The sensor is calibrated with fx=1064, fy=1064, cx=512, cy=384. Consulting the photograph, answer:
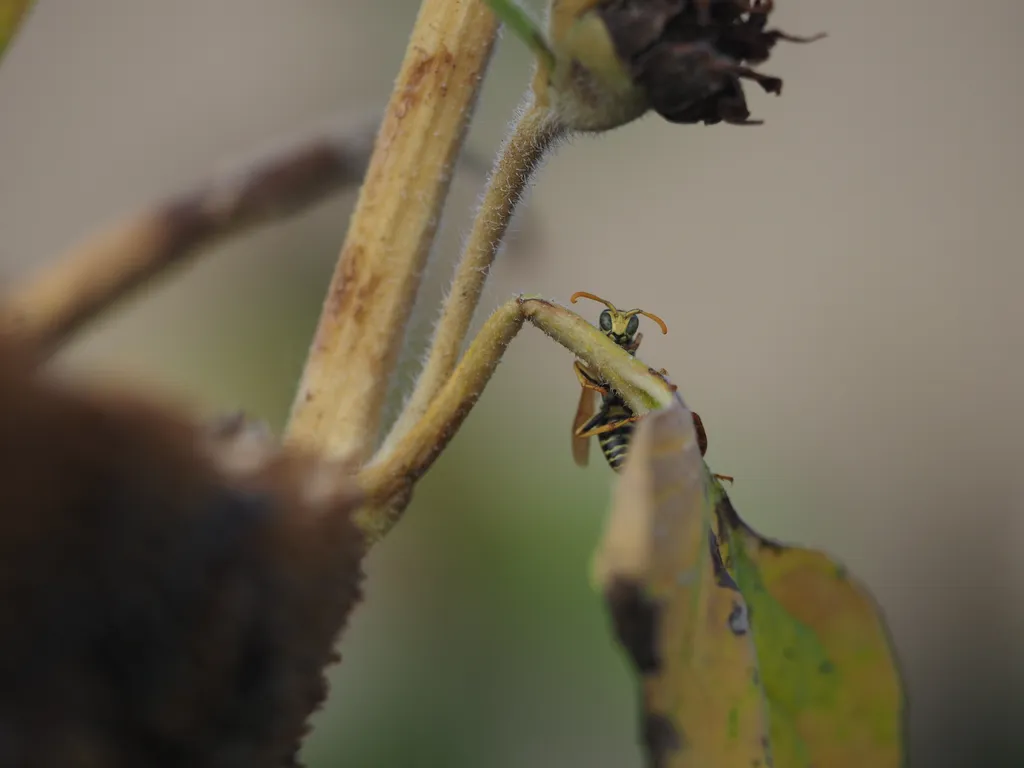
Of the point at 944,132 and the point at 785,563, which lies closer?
the point at 785,563

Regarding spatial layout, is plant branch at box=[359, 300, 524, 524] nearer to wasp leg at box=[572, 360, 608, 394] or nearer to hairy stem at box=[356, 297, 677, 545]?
hairy stem at box=[356, 297, 677, 545]

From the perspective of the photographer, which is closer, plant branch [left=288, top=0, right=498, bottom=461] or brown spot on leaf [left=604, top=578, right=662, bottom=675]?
brown spot on leaf [left=604, top=578, right=662, bottom=675]

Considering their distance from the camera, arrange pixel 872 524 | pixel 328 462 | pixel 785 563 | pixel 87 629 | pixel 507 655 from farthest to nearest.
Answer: pixel 872 524 → pixel 507 655 → pixel 785 563 → pixel 328 462 → pixel 87 629

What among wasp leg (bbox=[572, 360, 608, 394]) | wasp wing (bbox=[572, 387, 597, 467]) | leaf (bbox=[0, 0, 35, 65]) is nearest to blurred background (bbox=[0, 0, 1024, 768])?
wasp wing (bbox=[572, 387, 597, 467])

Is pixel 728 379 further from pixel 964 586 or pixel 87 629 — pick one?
pixel 87 629

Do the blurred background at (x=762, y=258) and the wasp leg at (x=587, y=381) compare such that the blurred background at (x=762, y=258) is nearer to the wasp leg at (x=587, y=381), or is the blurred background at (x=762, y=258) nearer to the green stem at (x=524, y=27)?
the wasp leg at (x=587, y=381)

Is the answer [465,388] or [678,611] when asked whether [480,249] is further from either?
[678,611]

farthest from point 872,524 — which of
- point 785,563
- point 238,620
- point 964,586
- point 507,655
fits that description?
point 238,620
